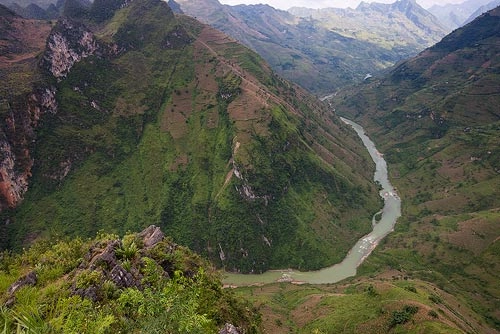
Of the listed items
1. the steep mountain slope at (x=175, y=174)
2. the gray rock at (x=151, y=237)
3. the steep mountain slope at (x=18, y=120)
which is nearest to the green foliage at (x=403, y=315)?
the gray rock at (x=151, y=237)

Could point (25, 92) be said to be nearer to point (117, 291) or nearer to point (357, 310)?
point (117, 291)

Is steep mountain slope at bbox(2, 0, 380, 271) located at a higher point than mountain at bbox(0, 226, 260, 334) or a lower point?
lower

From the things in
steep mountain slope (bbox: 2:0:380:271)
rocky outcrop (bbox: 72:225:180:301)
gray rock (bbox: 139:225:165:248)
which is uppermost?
rocky outcrop (bbox: 72:225:180:301)

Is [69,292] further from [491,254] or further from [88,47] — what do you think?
[88,47]

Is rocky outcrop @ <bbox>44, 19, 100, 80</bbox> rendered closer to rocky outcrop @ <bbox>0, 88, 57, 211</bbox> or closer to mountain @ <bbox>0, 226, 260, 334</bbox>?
rocky outcrop @ <bbox>0, 88, 57, 211</bbox>

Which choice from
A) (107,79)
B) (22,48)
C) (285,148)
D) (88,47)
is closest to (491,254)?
(285,148)

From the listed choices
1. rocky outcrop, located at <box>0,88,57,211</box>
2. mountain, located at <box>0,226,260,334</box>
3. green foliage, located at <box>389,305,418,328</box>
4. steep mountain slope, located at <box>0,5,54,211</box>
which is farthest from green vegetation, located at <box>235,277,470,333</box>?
steep mountain slope, located at <box>0,5,54,211</box>
